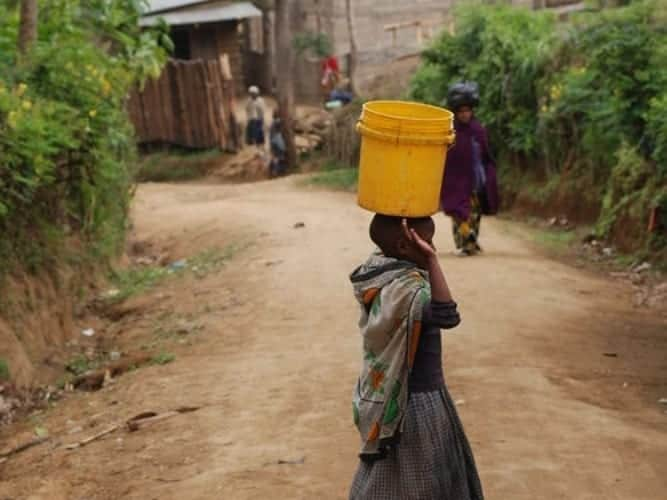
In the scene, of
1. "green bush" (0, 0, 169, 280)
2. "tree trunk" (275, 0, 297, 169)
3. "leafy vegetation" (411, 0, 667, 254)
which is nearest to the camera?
"green bush" (0, 0, 169, 280)

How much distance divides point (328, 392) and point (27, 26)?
5.18m

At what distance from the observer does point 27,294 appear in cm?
941

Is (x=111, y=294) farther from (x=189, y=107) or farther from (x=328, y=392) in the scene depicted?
(x=189, y=107)

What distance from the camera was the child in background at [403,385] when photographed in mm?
3631

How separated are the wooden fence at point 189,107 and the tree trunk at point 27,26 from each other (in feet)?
51.2

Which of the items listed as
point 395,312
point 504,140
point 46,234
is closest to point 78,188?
point 46,234

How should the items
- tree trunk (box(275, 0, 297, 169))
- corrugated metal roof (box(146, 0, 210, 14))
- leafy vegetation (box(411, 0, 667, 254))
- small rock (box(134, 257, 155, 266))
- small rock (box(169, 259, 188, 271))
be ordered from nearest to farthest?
1. leafy vegetation (box(411, 0, 667, 254))
2. small rock (box(169, 259, 188, 271))
3. small rock (box(134, 257, 155, 266))
4. tree trunk (box(275, 0, 297, 169))
5. corrugated metal roof (box(146, 0, 210, 14))

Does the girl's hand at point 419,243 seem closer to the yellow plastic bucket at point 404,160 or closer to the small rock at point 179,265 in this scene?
the yellow plastic bucket at point 404,160

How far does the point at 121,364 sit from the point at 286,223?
5972 mm

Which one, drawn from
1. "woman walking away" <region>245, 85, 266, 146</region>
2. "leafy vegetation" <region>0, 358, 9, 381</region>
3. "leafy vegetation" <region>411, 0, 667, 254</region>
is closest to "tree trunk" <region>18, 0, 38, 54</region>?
"leafy vegetation" <region>0, 358, 9, 381</region>

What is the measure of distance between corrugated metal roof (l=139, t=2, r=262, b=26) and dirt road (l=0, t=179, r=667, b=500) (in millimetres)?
16919

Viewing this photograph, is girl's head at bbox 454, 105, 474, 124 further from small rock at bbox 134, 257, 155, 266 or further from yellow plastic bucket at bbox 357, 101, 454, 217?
yellow plastic bucket at bbox 357, 101, 454, 217

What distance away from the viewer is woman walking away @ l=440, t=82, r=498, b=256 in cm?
1095

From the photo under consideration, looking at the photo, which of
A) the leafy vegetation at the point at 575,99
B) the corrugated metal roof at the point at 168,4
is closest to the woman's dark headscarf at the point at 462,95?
the leafy vegetation at the point at 575,99
